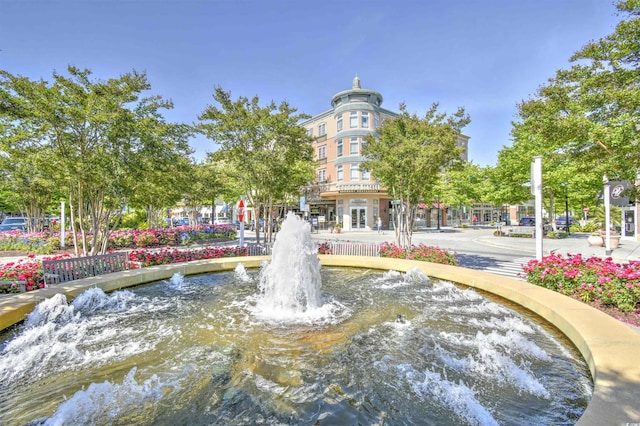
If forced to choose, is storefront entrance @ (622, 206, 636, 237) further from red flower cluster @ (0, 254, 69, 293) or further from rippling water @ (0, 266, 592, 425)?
red flower cluster @ (0, 254, 69, 293)

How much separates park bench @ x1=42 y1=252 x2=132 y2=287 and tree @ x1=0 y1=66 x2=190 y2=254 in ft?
7.45

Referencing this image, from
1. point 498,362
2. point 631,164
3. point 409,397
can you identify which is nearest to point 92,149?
point 409,397

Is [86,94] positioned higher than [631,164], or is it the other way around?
[86,94]

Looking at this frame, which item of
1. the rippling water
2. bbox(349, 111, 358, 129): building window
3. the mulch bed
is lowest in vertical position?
the rippling water

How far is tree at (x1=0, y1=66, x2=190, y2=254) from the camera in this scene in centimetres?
929

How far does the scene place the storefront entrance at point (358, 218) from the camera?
40.3 metres

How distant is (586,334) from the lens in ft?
15.1

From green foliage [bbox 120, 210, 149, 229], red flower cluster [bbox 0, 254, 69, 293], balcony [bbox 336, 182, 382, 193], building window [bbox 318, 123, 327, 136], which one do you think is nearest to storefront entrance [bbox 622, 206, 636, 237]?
balcony [bbox 336, 182, 382, 193]

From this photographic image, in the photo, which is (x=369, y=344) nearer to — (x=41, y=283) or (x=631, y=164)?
(x=631, y=164)

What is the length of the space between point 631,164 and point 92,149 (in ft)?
52.5

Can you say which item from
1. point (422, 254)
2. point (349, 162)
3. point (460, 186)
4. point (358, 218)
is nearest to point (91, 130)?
point (422, 254)

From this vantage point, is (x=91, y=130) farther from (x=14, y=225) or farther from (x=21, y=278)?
(x=14, y=225)

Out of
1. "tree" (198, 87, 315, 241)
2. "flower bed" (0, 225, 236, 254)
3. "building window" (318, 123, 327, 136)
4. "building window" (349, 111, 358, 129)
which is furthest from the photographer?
"building window" (318, 123, 327, 136)

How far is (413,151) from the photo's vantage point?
12.4 meters
